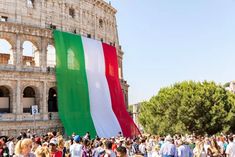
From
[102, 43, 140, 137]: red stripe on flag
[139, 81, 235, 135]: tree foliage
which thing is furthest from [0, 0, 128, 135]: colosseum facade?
[139, 81, 235, 135]: tree foliage

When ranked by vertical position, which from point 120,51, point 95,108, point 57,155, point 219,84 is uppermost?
point 120,51

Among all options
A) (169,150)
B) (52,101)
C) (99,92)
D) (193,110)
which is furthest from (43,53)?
(169,150)

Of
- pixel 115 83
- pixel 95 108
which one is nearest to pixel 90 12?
pixel 115 83

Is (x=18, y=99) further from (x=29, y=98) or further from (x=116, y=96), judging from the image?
(x=116, y=96)

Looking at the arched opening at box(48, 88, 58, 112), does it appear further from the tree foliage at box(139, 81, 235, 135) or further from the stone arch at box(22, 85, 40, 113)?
the tree foliage at box(139, 81, 235, 135)

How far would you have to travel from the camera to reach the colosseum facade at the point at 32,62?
101ft

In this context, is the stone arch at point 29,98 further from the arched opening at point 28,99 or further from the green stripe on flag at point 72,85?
the green stripe on flag at point 72,85

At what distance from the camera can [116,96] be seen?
3759 cm

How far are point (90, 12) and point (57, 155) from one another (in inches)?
1234

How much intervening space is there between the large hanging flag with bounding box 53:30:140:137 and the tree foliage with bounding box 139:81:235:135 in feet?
14.4

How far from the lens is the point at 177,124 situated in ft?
126

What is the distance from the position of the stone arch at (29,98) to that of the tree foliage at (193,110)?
1346 cm

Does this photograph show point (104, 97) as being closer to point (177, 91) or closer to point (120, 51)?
point (177, 91)

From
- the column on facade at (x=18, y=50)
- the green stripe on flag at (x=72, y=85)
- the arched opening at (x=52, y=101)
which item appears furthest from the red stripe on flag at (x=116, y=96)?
the column on facade at (x=18, y=50)
